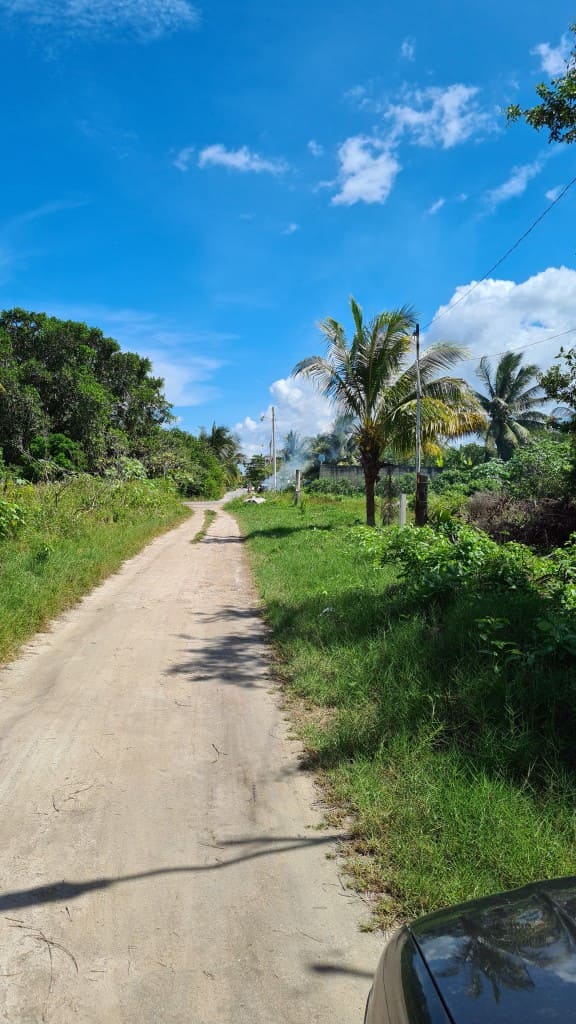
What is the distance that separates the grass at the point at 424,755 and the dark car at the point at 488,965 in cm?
99

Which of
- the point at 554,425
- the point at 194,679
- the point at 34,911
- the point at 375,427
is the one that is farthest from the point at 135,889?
the point at 375,427

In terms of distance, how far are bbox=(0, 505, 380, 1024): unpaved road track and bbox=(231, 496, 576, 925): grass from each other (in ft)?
0.80

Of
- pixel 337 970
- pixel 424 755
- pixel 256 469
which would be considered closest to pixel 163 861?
pixel 337 970

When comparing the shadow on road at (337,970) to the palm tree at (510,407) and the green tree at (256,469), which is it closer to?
the palm tree at (510,407)

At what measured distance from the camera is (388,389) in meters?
17.1

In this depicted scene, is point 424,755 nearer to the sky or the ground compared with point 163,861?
nearer to the sky

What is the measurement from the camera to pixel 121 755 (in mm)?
3885

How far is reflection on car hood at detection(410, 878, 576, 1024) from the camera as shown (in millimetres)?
1221

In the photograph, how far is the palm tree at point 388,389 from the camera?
16.5 m

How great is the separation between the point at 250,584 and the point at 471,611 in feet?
17.2

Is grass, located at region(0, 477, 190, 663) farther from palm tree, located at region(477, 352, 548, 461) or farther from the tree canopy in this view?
palm tree, located at region(477, 352, 548, 461)

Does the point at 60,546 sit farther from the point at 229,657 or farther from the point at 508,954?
the point at 508,954

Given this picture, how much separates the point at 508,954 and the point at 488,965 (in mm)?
67

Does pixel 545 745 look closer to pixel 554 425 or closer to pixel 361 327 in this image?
pixel 554 425
